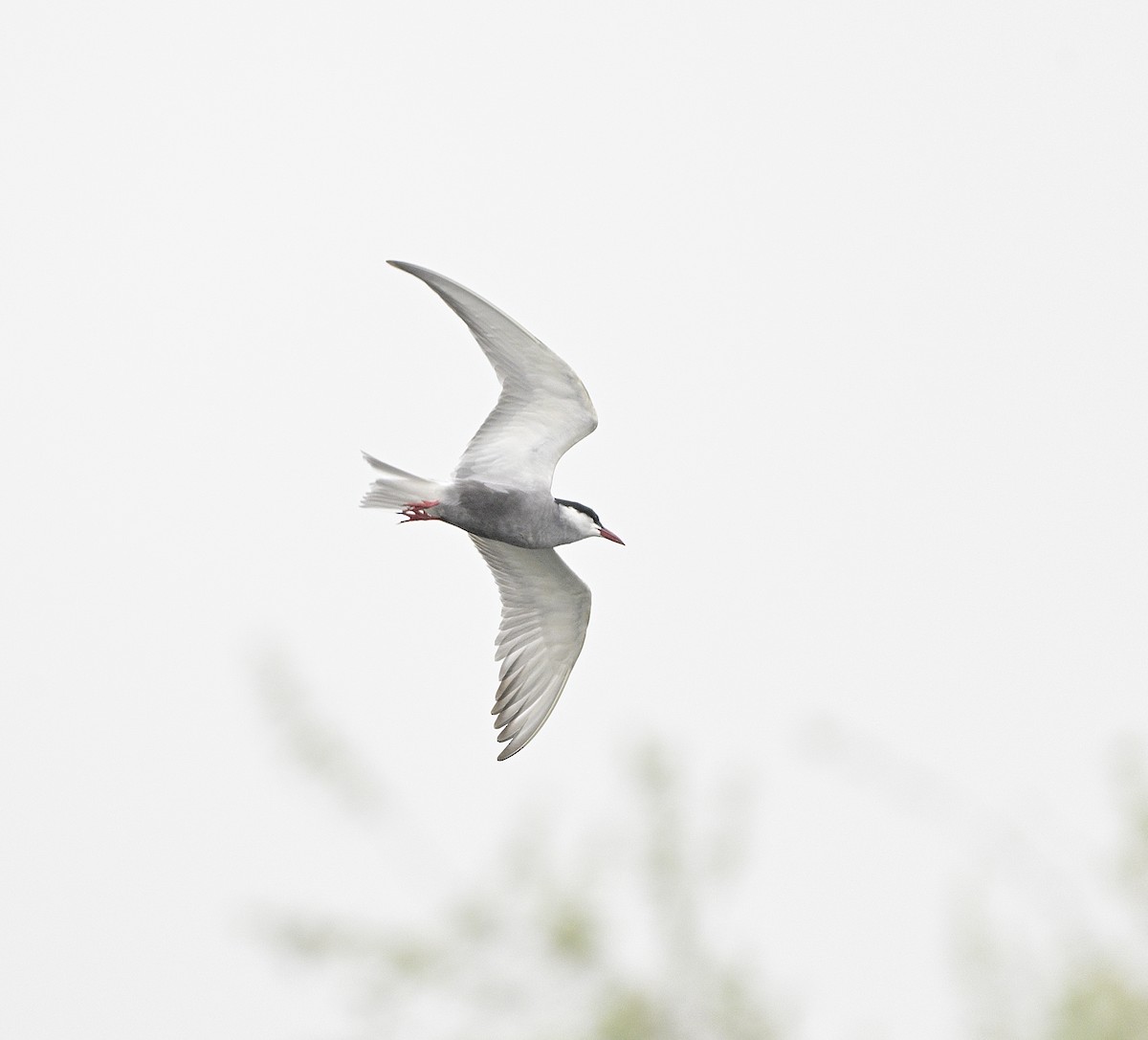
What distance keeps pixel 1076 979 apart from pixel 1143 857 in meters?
0.67

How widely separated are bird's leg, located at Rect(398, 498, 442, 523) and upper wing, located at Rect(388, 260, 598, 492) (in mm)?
207

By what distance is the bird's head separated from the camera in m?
7.52

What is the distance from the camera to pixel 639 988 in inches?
223

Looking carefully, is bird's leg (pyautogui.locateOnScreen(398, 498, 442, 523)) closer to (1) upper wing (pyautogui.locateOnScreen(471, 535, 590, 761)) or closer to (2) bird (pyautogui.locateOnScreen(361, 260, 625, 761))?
(2) bird (pyautogui.locateOnScreen(361, 260, 625, 761))

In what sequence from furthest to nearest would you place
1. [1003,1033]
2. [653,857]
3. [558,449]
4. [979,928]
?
1. [558,449]
2. [653,857]
3. [979,928]
4. [1003,1033]

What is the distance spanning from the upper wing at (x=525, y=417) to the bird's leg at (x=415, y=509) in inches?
8.1

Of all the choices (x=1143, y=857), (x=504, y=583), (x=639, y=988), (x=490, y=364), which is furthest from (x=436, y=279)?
(x=1143, y=857)

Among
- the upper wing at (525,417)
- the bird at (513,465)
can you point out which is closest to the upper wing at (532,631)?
the bird at (513,465)

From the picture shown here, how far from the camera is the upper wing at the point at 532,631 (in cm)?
810

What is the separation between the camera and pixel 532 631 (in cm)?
826

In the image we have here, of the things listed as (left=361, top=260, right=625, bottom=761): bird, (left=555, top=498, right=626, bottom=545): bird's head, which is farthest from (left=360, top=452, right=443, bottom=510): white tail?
(left=555, top=498, right=626, bottom=545): bird's head

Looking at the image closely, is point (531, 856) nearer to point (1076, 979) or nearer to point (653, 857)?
point (653, 857)

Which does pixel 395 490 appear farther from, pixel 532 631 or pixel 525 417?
pixel 532 631

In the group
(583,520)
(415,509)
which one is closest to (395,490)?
(415,509)
